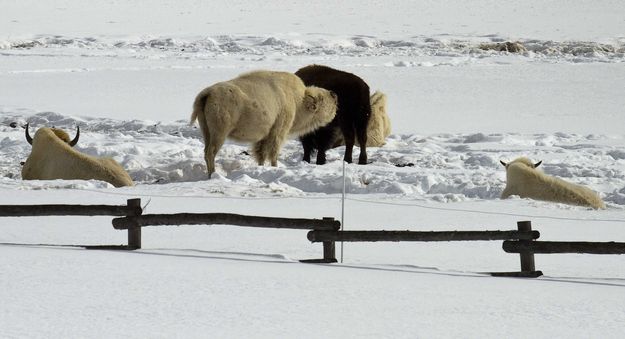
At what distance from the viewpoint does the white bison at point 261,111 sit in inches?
587

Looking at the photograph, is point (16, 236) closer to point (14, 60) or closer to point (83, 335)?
point (83, 335)

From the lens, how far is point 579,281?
895 centimetres

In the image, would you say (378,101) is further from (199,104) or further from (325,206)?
(325,206)

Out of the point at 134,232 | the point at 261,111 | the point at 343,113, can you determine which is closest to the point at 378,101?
the point at 343,113

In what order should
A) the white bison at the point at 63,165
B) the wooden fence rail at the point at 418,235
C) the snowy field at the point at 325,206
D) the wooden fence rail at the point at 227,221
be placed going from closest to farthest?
the snowy field at the point at 325,206 < the wooden fence rail at the point at 418,235 < the wooden fence rail at the point at 227,221 < the white bison at the point at 63,165

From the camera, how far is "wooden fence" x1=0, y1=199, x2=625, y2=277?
8992 millimetres

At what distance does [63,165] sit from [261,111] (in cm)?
270

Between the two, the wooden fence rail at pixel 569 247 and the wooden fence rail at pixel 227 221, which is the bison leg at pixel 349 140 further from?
the wooden fence rail at pixel 569 247

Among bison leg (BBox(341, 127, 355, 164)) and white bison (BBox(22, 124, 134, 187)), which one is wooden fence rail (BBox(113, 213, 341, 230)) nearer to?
white bison (BBox(22, 124, 134, 187))

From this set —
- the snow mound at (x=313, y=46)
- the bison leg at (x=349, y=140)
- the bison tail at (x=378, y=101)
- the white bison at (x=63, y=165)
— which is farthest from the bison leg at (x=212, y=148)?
the snow mound at (x=313, y=46)

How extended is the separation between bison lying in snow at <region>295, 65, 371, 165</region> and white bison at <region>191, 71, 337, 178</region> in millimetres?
297

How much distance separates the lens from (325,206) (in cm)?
1283

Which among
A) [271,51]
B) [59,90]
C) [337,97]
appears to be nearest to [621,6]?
[271,51]

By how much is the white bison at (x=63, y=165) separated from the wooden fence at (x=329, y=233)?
155 inches
